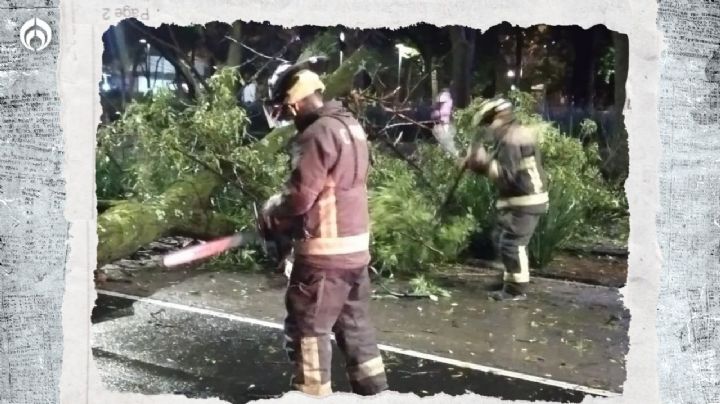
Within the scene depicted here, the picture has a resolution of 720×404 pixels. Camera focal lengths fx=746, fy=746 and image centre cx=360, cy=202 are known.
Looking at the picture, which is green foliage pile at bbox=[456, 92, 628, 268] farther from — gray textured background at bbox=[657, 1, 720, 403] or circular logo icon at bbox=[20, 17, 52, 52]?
circular logo icon at bbox=[20, 17, 52, 52]

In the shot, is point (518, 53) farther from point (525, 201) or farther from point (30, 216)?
point (30, 216)

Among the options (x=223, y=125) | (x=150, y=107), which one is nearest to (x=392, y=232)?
(x=223, y=125)

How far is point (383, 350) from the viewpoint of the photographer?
1.12 meters

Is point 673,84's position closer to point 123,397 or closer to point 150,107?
point 150,107

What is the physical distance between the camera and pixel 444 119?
3.67ft

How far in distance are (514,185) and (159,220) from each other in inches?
Answer: 21.3

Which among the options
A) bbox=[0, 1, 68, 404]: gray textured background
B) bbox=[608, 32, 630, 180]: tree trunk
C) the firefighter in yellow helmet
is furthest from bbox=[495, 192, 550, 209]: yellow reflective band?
bbox=[0, 1, 68, 404]: gray textured background

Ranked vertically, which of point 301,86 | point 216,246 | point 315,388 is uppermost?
point 301,86

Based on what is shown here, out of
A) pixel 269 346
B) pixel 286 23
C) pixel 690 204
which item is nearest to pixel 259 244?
pixel 269 346

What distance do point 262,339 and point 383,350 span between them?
0.60 feet

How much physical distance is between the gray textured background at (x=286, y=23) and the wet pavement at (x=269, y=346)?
0.03 metres

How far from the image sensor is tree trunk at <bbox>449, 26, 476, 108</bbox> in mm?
1110

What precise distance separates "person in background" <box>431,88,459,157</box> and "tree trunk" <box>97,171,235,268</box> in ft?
1.10

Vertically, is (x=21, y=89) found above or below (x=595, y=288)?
above
